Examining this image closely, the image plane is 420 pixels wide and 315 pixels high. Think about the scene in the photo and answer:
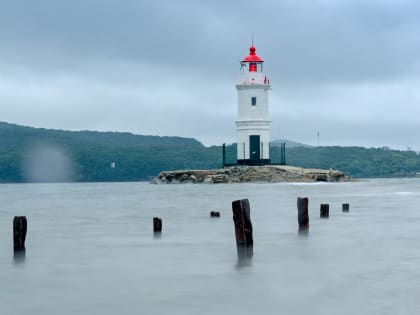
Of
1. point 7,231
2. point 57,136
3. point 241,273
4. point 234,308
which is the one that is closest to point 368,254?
point 241,273

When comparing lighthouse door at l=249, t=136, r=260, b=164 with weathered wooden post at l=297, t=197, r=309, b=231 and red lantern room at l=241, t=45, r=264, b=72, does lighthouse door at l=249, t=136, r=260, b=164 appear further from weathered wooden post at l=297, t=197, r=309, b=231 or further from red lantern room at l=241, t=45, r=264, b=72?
weathered wooden post at l=297, t=197, r=309, b=231

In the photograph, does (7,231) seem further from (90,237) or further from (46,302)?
(46,302)

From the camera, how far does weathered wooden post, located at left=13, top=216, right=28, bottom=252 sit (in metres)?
24.8

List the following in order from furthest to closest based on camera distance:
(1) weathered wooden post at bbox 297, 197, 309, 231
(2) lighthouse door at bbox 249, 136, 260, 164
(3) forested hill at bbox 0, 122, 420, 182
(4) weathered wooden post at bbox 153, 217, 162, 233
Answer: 1. (3) forested hill at bbox 0, 122, 420, 182
2. (2) lighthouse door at bbox 249, 136, 260, 164
3. (4) weathered wooden post at bbox 153, 217, 162, 233
4. (1) weathered wooden post at bbox 297, 197, 309, 231

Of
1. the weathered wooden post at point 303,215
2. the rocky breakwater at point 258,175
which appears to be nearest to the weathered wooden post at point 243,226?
the weathered wooden post at point 303,215

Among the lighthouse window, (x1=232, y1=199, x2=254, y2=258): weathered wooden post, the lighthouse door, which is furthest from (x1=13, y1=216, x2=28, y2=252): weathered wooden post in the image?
the lighthouse window

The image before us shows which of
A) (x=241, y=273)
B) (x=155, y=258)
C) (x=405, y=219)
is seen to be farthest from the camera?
(x=405, y=219)

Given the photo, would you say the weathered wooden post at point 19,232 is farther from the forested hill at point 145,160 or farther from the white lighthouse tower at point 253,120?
the forested hill at point 145,160

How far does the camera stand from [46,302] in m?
17.9

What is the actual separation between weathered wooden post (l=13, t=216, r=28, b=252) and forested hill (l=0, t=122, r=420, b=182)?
139 meters

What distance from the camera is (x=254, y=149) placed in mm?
90000

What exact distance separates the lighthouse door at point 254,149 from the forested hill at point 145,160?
73.4 m

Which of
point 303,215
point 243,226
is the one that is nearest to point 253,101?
point 303,215

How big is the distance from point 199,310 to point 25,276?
19.2 ft
